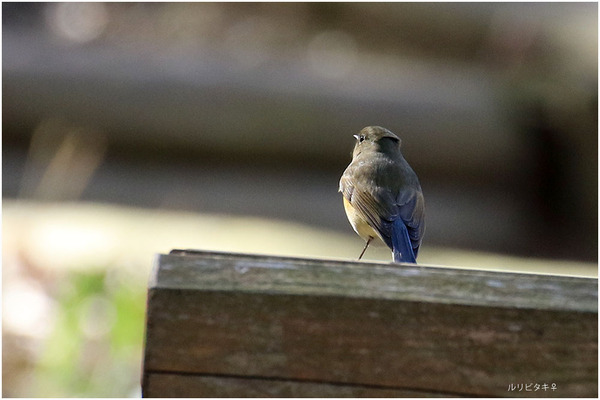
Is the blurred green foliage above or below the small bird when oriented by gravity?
below

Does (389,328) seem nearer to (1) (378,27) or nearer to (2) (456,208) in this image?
(2) (456,208)

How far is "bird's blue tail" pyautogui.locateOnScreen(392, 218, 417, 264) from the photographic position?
2665 mm

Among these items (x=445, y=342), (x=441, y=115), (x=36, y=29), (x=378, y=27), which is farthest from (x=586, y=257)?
(x=445, y=342)

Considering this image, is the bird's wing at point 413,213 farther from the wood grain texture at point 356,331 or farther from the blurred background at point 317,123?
the blurred background at point 317,123

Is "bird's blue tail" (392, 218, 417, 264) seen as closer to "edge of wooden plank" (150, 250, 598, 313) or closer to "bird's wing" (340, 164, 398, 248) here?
"bird's wing" (340, 164, 398, 248)

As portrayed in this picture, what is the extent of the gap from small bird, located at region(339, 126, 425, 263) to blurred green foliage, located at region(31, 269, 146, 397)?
1077 mm

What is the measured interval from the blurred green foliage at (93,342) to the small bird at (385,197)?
1.08 meters

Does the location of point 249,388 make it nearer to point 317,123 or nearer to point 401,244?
point 401,244

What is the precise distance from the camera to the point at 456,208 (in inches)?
226

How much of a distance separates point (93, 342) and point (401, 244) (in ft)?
4.88

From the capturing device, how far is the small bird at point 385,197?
283 centimetres

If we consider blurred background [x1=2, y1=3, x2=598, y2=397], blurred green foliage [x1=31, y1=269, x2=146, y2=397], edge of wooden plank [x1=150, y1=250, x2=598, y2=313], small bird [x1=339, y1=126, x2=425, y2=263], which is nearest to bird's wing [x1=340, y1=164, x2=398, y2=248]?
small bird [x1=339, y1=126, x2=425, y2=263]

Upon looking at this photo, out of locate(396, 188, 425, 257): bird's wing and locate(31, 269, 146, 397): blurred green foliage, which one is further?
locate(31, 269, 146, 397): blurred green foliage

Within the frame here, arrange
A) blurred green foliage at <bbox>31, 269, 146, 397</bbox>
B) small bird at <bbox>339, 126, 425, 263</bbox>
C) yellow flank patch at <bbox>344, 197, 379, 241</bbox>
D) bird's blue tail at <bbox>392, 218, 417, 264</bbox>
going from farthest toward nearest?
blurred green foliage at <bbox>31, 269, 146, 397</bbox> → yellow flank patch at <bbox>344, 197, 379, 241</bbox> → small bird at <bbox>339, 126, 425, 263</bbox> → bird's blue tail at <bbox>392, 218, 417, 264</bbox>
